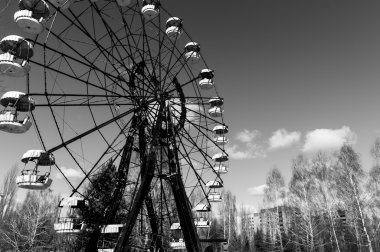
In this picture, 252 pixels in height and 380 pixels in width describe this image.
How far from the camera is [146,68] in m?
15.1

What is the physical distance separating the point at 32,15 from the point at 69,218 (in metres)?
7.01

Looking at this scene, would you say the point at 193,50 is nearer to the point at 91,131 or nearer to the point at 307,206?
the point at 91,131

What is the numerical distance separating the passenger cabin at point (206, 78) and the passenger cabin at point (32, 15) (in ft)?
29.0

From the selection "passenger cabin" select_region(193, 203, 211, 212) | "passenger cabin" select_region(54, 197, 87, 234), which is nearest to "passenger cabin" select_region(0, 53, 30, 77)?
"passenger cabin" select_region(54, 197, 87, 234)

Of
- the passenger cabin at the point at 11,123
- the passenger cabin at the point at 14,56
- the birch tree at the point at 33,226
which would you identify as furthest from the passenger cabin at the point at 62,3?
the birch tree at the point at 33,226

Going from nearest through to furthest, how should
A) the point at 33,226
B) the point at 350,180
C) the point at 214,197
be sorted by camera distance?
the point at 214,197 → the point at 350,180 → the point at 33,226

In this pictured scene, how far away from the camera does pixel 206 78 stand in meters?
17.9

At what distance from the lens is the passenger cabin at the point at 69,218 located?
11344mm

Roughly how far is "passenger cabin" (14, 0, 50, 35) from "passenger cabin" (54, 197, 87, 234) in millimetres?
5969

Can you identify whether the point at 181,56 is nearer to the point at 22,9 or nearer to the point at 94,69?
the point at 94,69

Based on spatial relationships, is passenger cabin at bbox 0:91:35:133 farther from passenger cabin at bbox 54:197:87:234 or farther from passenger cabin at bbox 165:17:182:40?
passenger cabin at bbox 165:17:182:40

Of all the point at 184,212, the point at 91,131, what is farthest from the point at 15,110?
the point at 184,212

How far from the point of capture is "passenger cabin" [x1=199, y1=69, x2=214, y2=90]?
1780 cm

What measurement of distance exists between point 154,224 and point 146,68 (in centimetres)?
706
